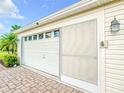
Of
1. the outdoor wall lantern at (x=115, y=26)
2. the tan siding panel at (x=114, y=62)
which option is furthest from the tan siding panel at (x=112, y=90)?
the outdoor wall lantern at (x=115, y=26)

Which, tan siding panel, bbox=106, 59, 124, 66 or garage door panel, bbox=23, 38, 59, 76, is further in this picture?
garage door panel, bbox=23, 38, 59, 76

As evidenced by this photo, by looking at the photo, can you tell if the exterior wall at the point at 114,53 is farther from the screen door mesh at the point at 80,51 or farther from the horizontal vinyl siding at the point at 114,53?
the screen door mesh at the point at 80,51

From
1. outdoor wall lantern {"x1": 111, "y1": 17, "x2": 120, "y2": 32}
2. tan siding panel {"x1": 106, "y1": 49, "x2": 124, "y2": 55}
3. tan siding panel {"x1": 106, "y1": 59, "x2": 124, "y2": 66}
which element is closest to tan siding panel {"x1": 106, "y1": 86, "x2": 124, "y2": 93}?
tan siding panel {"x1": 106, "y1": 59, "x2": 124, "y2": 66}

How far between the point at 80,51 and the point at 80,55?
0.49 feet

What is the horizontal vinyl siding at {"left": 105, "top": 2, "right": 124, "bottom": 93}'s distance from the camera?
3.87m

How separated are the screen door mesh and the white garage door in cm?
85

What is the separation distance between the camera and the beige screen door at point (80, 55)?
472 cm

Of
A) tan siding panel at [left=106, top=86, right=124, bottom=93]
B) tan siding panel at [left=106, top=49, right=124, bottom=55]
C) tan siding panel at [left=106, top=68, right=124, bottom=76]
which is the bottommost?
tan siding panel at [left=106, top=86, right=124, bottom=93]

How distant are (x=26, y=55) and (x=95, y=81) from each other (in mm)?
7211

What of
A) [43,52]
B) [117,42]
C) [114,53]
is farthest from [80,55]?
[43,52]

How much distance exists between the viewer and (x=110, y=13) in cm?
415

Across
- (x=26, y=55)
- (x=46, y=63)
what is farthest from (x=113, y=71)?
(x=26, y=55)

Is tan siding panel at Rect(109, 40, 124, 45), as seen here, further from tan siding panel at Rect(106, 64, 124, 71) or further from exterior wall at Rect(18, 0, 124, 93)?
tan siding panel at Rect(106, 64, 124, 71)

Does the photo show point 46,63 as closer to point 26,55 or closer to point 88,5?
point 26,55
